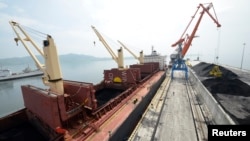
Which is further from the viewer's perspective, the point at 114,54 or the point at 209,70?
the point at 209,70

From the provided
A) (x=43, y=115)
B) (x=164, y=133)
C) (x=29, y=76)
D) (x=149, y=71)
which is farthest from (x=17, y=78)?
(x=164, y=133)

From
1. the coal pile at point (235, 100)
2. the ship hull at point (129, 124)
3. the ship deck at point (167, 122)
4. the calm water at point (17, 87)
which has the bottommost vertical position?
the calm water at point (17, 87)

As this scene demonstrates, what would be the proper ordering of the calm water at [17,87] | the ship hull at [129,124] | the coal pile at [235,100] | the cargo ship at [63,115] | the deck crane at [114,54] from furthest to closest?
the calm water at [17,87], the deck crane at [114,54], the coal pile at [235,100], the ship hull at [129,124], the cargo ship at [63,115]

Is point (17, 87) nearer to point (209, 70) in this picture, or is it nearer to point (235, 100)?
point (209, 70)

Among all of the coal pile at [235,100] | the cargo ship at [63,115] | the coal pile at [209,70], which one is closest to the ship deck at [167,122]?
the cargo ship at [63,115]

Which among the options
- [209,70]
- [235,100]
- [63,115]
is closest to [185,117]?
[235,100]

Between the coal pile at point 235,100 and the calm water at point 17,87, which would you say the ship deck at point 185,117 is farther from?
the calm water at point 17,87

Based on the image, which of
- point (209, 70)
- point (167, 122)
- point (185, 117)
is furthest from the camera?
point (209, 70)

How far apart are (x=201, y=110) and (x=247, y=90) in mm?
5189

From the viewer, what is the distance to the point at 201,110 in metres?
10.8

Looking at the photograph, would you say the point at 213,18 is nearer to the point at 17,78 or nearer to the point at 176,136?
the point at 176,136

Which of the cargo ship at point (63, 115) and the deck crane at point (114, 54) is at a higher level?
the deck crane at point (114, 54)

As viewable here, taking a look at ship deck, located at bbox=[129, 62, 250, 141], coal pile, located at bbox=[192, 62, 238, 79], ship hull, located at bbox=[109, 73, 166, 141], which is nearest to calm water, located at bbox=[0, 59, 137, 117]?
ship hull, located at bbox=[109, 73, 166, 141]

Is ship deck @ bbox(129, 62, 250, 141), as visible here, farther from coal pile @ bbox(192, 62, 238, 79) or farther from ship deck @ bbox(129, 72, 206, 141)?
coal pile @ bbox(192, 62, 238, 79)
